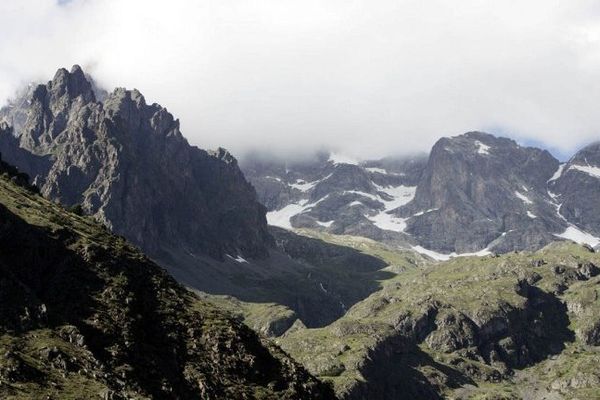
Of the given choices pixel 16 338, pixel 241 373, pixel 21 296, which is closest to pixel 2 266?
pixel 21 296

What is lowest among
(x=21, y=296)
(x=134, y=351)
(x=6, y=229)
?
(x=134, y=351)

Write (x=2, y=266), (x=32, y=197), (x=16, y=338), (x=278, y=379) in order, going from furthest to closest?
(x=32, y=197) → (x=278, y=379) → (x=2, y=266) → (x=16, y=338)

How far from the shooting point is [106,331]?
130 m

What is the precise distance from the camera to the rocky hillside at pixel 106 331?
372 ft

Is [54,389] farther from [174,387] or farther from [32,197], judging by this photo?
[32,197]

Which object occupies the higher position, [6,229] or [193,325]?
[6,229]

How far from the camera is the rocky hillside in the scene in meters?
114

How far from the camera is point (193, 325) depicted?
146375mm

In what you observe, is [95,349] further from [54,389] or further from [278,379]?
[278,379]

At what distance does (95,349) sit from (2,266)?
25.0 meters

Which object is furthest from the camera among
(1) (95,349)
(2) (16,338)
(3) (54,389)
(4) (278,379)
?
(4) (278,379)

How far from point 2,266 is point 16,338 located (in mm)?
21075

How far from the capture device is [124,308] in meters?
140

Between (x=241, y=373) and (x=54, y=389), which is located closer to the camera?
(x=54, y=389)
